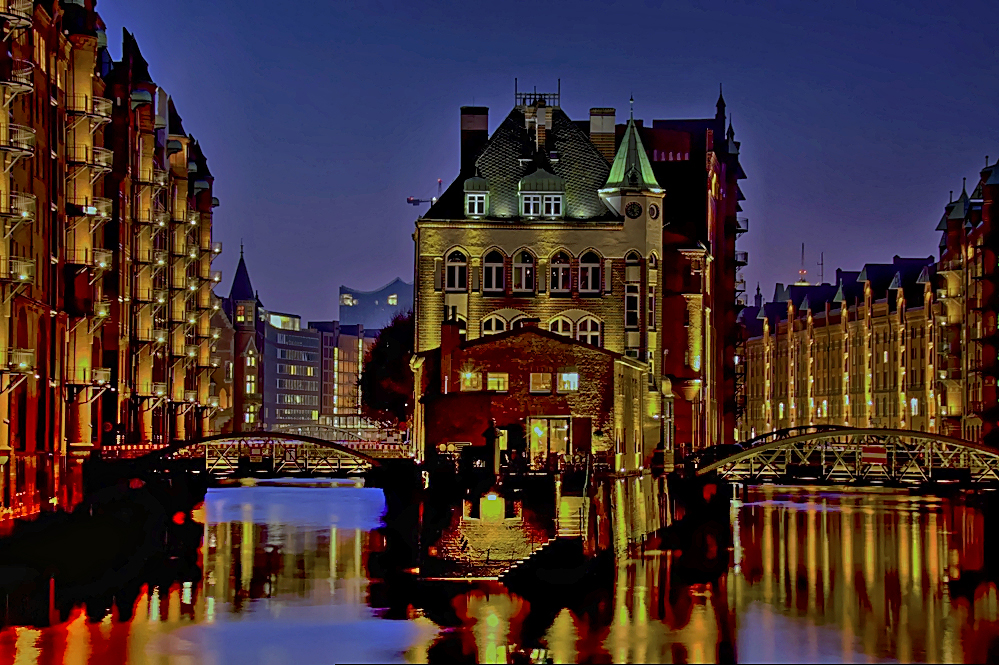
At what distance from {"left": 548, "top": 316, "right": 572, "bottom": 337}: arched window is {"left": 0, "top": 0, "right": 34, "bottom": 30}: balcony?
108 ft

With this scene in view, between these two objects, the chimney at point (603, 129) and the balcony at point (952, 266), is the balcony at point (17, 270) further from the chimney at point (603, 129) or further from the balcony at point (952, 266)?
the balcony at point (952, 266)

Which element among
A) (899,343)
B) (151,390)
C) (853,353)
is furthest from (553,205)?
(853,353)

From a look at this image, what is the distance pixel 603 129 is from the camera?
96.4 meters

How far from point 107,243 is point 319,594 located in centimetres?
3527

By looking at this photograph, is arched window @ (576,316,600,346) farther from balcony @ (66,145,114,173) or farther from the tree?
the tree

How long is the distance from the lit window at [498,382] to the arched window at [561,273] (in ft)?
44.8

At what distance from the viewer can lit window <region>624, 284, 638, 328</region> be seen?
88750 millimetres

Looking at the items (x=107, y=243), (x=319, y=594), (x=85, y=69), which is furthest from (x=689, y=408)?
(x=319, y=594)

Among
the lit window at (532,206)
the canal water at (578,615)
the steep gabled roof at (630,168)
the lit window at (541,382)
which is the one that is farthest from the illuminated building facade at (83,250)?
the steep gabled roof at (630,168)

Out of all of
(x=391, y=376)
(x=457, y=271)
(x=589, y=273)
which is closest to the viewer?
(x=457, y=271)

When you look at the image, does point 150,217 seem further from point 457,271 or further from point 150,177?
point 457,271

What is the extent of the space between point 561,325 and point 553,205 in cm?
572

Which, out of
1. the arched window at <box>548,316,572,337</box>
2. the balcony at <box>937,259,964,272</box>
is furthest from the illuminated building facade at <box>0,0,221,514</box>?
the balcony at <box>937,259,964,272</box>

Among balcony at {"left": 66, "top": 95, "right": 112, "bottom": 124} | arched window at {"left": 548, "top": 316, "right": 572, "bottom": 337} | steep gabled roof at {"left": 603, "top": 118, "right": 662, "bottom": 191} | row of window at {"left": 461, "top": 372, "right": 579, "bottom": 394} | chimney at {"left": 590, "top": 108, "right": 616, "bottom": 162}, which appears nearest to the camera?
balcony at {"left": 66, "top": 95, "right": 112, "bottom": 124}
